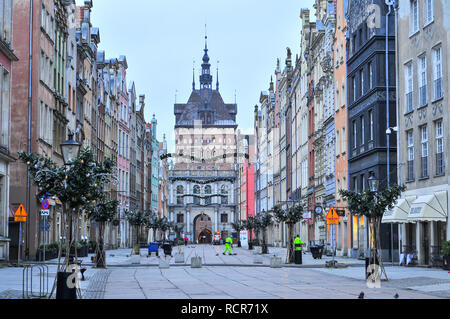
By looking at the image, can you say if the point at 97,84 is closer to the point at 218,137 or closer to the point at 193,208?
the point at 193,208

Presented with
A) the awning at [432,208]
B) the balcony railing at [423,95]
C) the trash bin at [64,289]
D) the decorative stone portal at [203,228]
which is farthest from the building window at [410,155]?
the decorative stone portal at [203,228]

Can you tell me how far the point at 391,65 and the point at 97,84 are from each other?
38.6 metres

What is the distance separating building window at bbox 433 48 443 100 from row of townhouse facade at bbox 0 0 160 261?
1657 cm

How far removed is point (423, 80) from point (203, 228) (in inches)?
5478

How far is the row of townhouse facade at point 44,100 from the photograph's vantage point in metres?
38.2

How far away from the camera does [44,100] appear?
49656 millimetres

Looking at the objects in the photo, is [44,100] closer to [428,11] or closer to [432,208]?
[428,11]

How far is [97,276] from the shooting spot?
34094 mm

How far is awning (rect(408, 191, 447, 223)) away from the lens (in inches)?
1496

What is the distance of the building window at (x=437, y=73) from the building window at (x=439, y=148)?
1267 mm

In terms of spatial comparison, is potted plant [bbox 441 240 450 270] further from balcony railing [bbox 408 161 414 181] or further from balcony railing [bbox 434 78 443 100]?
balcony railing [bbox 408 161 414 181]

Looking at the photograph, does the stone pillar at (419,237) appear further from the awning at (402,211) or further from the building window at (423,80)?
the building window at (423,80)

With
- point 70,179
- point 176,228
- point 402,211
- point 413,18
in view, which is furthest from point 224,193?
point 70,179

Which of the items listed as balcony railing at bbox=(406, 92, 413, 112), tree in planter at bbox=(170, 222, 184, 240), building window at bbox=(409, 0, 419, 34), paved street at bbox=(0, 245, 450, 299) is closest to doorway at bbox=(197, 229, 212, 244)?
tree in planter at bbox=(170, 222, 184, 240)
